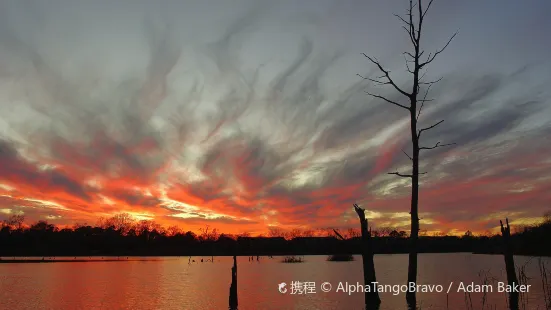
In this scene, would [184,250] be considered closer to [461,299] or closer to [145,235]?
[145,235]

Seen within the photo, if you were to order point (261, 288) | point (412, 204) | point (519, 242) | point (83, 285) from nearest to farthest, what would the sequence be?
point (412, 204)
point (261, 288)
point (83, 285)
point (519, 242)

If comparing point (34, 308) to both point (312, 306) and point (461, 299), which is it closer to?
point (312, 306)

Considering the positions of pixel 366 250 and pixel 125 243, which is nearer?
pixel 366 250

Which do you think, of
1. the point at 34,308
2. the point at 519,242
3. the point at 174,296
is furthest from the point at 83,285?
the point at 519,242

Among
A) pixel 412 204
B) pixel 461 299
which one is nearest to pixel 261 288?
pixel 461 299

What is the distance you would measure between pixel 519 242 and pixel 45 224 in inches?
6381

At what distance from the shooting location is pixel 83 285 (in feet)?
181

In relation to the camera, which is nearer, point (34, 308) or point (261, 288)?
point (34, 308)

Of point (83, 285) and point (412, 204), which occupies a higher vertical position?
point (412, 204)

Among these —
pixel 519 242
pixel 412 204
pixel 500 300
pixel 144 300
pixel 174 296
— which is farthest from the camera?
pixel 519 242

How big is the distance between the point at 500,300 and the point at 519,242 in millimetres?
64332

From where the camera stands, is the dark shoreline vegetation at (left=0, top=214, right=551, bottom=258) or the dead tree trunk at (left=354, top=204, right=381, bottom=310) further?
the dark shoreline vegetation at (left=0, top=214, right=551, bottom=258)

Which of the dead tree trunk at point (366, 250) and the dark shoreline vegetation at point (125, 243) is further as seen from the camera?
the dark shoreline vegetation at point (125, 243)

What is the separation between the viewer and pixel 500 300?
114 feet
